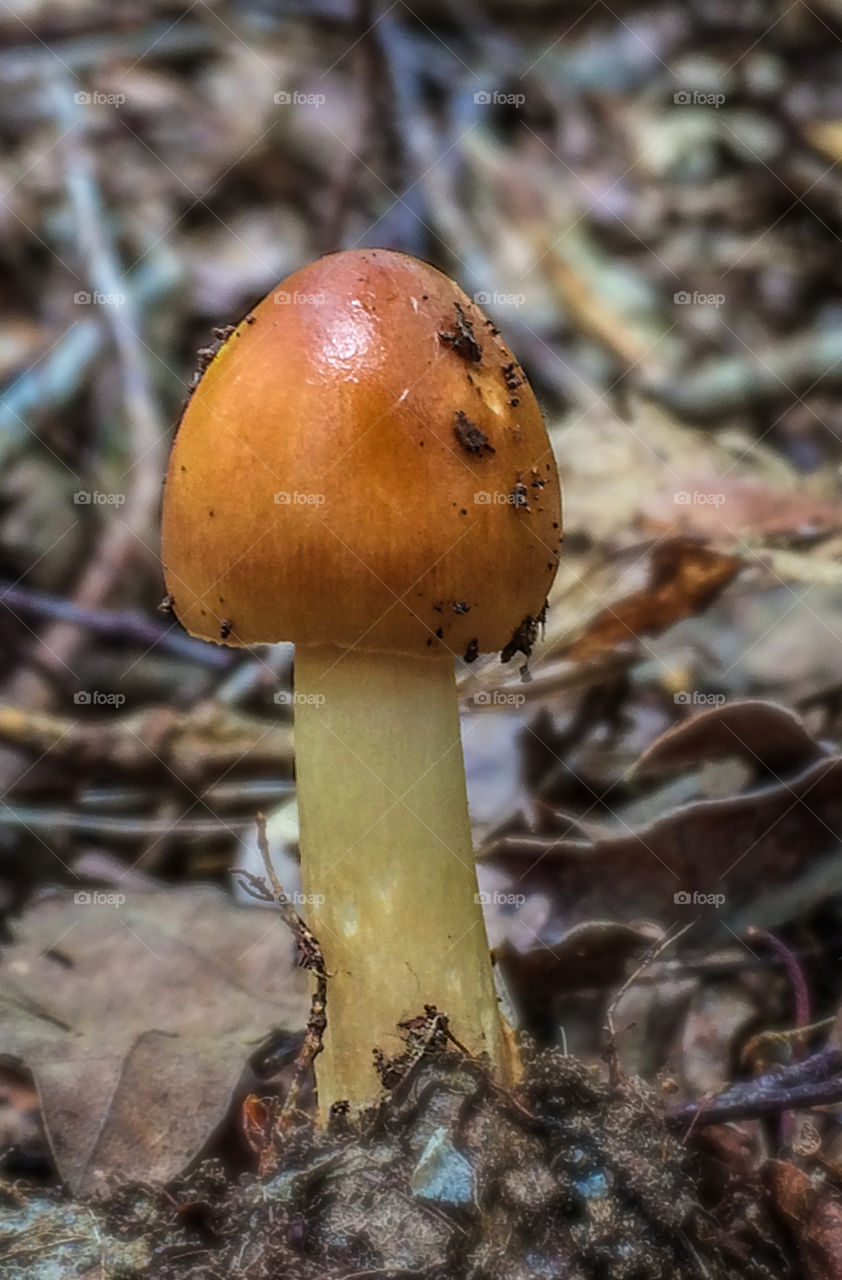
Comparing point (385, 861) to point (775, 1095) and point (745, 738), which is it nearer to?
point (775, 1095)

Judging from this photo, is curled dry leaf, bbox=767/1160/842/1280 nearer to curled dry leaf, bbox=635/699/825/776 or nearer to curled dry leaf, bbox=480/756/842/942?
curled dry leaf, bbox=480/756/842/942

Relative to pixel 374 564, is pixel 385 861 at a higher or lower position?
lower

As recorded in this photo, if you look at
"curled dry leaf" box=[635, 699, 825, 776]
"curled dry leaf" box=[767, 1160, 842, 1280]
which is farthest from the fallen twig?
"curled dry leaf" box=[635, 699, 825, 776]

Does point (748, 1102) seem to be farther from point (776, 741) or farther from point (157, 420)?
point (157, 420)

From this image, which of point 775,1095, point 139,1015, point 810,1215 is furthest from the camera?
point 139,1015

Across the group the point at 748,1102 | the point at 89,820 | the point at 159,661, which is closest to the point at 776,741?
the point at 748,1102

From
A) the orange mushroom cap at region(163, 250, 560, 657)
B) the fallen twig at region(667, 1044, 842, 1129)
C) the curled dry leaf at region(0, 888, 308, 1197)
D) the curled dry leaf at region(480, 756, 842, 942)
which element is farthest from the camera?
the curled dry leaf at region(480, 756, 842, 942)

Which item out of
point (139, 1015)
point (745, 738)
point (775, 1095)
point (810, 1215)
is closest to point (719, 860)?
point (745, 738)
